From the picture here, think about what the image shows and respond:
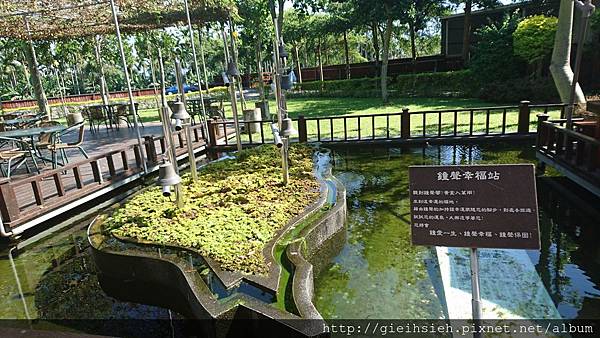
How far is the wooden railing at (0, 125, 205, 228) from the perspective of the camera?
5070 millimetres

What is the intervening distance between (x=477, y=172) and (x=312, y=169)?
415cm

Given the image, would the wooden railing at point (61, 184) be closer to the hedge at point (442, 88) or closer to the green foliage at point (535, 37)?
the hedge at point (442, 88)

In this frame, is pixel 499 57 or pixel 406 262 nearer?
pixel 406 262

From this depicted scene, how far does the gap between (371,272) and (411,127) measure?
7711 millimetres

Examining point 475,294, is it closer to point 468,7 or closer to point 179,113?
point 179,113

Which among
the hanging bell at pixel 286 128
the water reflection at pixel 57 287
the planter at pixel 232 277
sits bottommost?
the water reflection at pixel 57 287

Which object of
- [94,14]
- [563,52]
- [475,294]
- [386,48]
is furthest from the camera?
[386,48]

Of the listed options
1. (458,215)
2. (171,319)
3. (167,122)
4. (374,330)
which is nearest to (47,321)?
(171,319)

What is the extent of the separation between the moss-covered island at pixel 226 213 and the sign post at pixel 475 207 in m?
1.58

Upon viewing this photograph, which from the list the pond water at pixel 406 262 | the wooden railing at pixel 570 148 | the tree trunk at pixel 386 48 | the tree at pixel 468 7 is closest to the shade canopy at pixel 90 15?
the pond water at pixel 406 262

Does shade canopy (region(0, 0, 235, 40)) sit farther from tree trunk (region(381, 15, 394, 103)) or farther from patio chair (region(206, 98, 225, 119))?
tree trunk (region(381, 15, 394, 103))

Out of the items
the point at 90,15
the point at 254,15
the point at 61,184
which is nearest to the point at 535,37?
the point at 254,15

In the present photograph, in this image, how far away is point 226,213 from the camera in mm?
4605

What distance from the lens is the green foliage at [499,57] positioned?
51.5ft
